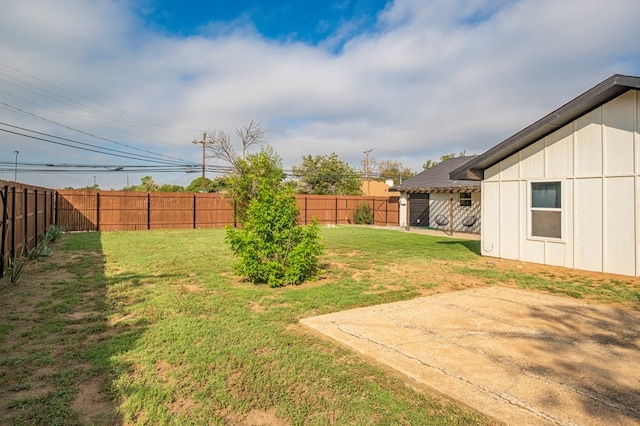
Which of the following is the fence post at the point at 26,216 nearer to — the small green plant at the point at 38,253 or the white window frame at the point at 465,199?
the small green plant at the point at 38,253

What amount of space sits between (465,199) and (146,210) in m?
17.0

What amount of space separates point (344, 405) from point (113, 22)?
14.7m

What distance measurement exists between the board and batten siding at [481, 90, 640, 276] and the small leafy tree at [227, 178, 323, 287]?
577cm

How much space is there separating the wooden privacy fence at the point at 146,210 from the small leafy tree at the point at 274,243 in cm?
951

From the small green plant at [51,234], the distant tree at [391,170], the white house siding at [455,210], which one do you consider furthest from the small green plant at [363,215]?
the distant tree at [391,170]

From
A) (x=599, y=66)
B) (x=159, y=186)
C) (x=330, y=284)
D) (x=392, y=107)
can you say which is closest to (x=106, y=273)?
(x=330, y=284)

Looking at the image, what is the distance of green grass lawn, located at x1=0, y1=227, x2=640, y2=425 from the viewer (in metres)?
2.49

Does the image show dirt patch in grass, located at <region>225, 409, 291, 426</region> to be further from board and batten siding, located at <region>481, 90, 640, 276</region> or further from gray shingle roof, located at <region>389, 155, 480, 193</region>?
gray shingle roof, located at <region>389, 155, 480, 193</region>

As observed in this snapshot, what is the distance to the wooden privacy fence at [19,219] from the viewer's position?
23.0 ft

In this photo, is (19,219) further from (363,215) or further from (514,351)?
(363,215)

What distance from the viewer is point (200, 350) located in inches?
139

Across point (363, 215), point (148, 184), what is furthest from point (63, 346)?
point (148, 184)

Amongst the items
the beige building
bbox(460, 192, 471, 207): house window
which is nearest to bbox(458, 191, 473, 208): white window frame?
bbox(460, 192, 471, 207): house window

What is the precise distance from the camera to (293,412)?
247cm
